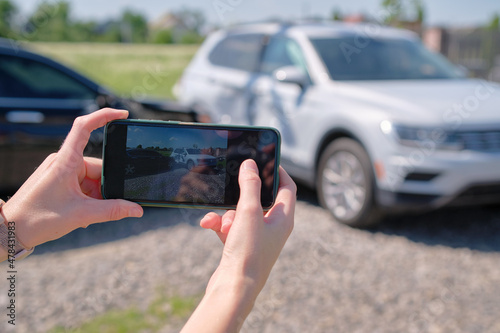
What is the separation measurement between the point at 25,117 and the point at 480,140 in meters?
3.85

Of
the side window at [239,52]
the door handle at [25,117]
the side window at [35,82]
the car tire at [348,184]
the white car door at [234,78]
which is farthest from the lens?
the side window at [239,52]

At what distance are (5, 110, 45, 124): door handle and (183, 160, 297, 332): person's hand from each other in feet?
12.9

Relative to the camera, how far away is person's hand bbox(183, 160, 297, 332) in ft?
2.71

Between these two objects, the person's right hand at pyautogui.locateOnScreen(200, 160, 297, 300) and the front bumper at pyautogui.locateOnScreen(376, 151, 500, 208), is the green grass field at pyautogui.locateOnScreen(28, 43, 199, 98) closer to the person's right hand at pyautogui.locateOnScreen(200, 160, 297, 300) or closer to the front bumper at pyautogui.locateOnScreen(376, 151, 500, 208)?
the front bumper at pyautogui.locateOnScreen(376, 151, 500, 208)

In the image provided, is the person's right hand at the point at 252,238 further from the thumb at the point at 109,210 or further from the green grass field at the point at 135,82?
the green grass field at the point at 135,82

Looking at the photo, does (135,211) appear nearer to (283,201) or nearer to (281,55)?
(283,201)

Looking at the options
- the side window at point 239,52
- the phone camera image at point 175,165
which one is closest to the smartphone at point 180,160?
the phone camera image at point 175,165

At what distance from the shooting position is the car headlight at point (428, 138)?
3900mm

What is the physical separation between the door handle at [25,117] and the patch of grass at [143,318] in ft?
7.38

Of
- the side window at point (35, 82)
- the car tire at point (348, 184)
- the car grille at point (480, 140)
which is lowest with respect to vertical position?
the car tire at point (348, 184)

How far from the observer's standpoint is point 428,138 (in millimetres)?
3904

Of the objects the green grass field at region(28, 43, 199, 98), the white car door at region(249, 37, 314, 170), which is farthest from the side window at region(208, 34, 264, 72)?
the green grass field at region(28, 43, 199, 98)

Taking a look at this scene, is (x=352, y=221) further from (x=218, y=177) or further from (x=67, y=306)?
(x=218, y=177)

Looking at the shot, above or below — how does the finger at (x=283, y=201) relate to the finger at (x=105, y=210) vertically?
A: above
